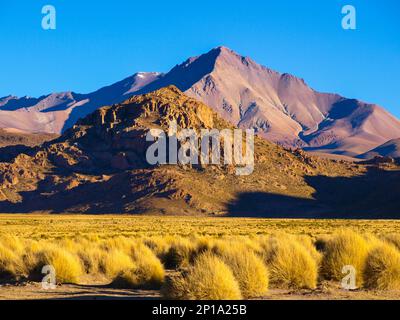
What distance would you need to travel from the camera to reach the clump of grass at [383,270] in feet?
62.4

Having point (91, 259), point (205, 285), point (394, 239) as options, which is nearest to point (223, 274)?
point (205, 285)

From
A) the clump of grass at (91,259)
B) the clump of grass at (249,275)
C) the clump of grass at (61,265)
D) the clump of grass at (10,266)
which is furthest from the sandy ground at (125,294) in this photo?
the clump of grass at (91,259)

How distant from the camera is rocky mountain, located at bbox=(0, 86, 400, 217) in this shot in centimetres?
15462

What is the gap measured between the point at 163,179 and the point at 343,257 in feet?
455

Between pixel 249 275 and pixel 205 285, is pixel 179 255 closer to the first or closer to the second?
pixel 249 275

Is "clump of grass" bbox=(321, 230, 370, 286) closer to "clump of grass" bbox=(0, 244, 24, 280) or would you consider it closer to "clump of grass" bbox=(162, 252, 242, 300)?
"clump of grass" bbox=(162, 252, 242, 300)

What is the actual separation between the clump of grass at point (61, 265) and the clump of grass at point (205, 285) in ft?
22.6

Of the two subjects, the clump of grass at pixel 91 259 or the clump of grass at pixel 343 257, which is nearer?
the clump of grass at pixel 343 257

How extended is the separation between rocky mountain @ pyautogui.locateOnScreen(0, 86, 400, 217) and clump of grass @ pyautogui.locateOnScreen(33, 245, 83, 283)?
124236 mm

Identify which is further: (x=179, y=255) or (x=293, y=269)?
(x=179, y=255)

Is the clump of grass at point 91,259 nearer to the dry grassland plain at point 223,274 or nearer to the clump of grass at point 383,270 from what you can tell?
the dry grassland plain at point 223,274

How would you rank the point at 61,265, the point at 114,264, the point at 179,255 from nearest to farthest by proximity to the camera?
the point at 61,265 → the point at 114,264 → the point at 179,255

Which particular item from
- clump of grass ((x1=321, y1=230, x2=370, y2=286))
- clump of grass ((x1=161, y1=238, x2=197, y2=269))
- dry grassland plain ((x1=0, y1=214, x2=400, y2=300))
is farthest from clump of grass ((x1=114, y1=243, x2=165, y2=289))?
clump of grass ((x1=321, y1=230, x2=370, y2=286))

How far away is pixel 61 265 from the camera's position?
22.5 metres
